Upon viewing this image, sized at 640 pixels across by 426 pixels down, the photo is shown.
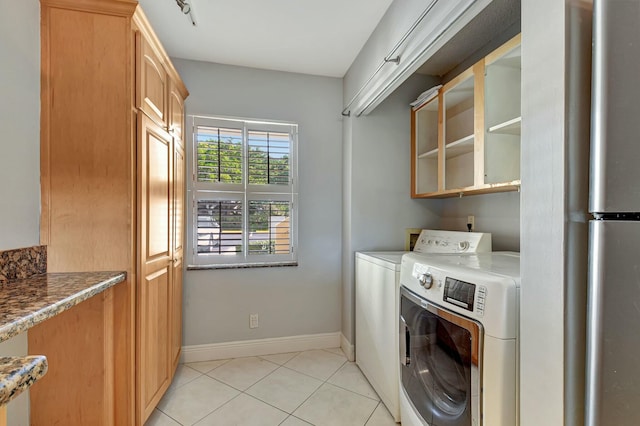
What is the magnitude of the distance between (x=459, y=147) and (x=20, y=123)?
2.38 meters

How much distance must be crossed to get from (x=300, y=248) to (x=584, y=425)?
2.07 metres

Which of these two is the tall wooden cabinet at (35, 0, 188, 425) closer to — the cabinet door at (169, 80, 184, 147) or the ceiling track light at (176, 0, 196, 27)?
the ceiling track light at (176, 0, 196, 27)

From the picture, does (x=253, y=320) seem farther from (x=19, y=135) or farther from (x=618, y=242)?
(x=618, y=242)

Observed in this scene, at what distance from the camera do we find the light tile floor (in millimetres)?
1719

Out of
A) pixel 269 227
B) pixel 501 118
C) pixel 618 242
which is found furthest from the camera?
pixel 269 227

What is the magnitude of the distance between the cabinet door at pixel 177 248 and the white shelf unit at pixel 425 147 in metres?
1.86

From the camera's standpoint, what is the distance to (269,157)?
2.57m

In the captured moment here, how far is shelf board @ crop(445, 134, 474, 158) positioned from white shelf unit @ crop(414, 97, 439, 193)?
0.67ft

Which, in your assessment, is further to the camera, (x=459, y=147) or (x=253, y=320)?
(x=253, y=320)

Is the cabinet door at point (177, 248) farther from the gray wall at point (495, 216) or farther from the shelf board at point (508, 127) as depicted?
the gray wall at point (495, 216)

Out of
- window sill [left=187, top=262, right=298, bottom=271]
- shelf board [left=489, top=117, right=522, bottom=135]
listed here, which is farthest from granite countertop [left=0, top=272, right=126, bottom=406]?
shelf board [left=489, top=117, right=522, bottom=135]

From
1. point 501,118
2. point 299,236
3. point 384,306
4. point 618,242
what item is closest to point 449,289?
point 618,242

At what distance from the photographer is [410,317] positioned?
1.49m

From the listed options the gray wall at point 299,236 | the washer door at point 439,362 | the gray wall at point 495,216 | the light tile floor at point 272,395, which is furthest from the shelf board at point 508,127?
the light tile floor at point 272,395
